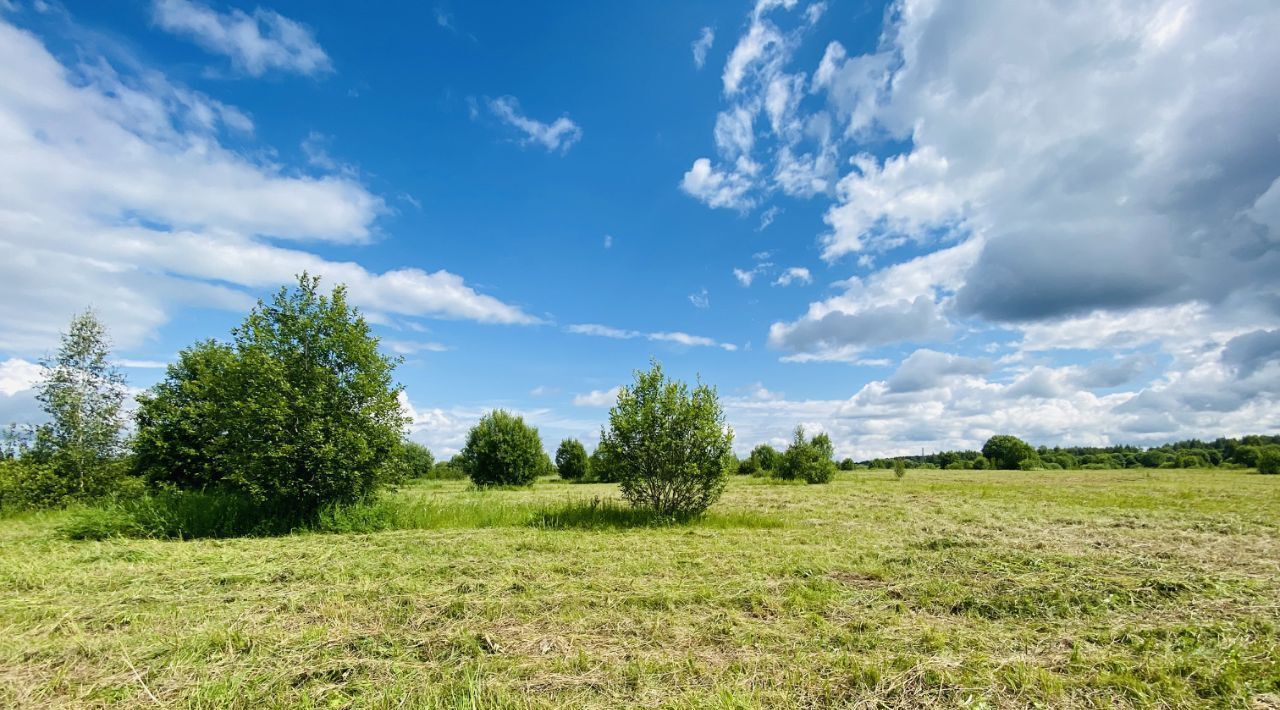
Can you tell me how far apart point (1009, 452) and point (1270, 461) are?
2448cm

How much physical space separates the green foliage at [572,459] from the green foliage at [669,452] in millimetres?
33950

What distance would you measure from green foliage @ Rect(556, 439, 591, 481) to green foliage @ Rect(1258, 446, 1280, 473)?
54.0 metres

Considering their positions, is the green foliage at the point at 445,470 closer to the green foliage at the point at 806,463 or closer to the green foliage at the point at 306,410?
the green foliage at the point at 806,463

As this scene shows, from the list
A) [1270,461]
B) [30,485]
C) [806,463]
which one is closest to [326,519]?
[30,485]

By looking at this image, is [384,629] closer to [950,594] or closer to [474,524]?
[950,594]

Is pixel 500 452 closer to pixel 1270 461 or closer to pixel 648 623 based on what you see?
pixel 648 623

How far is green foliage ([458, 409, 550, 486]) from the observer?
98.1 feet

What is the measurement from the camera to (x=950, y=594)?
5.55m

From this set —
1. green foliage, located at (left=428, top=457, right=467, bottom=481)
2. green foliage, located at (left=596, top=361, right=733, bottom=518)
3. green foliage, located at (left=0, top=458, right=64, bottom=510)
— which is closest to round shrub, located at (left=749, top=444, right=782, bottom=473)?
green foliage, located at (left=428, top=457, right=467, bottom=481)

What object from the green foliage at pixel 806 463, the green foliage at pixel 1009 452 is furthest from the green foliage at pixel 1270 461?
the green foliage at pixel 806 463

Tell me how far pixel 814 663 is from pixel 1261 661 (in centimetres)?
325

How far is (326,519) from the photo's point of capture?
1140 cm

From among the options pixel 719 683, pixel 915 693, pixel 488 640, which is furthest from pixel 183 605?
pixel 915 693

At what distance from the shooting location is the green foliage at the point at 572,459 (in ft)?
152
